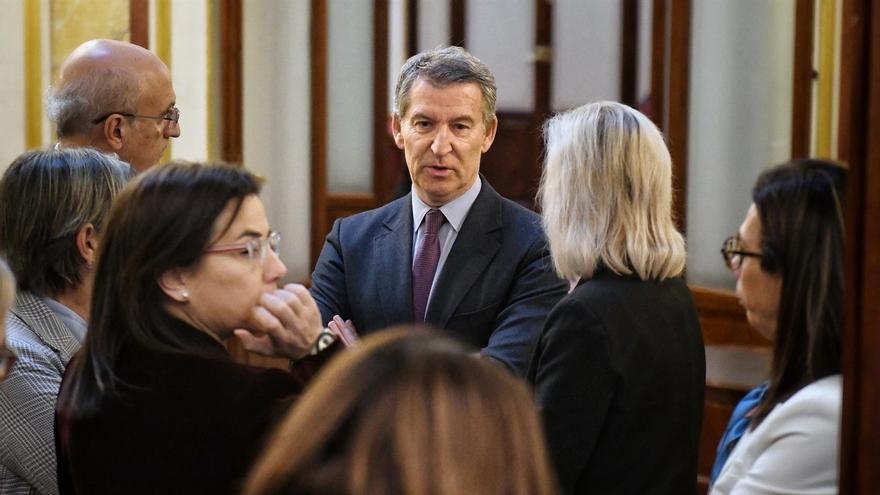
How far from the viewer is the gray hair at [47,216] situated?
2.34 metres

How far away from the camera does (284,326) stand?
1.92 m

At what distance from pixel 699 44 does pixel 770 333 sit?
2.88 m

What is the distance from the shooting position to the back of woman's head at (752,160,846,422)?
184cm

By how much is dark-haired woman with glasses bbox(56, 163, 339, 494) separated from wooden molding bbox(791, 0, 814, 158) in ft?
8.56

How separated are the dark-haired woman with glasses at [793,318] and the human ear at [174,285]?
828 millimetres

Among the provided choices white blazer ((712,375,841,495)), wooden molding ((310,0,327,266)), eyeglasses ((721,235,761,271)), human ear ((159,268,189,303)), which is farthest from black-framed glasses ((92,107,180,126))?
wooden molding ((310,0,327,266))

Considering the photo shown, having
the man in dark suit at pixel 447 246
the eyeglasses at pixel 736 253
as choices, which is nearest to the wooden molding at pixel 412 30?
the man in dark suit at pixel 447 246

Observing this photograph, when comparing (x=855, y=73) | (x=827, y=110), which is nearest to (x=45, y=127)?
(x=827, y=110)

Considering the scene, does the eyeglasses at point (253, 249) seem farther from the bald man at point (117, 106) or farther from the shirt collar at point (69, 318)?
the bald man at point (117, 106)

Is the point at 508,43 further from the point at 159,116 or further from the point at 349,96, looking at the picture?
the point at 159,116

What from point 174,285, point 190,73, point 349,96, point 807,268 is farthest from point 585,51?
point 174,285

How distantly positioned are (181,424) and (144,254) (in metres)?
0.27

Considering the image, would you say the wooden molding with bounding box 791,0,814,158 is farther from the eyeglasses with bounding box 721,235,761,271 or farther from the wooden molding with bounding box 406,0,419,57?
the wooden molding with bounding box 406,0,419,57

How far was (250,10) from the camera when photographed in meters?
5.79
